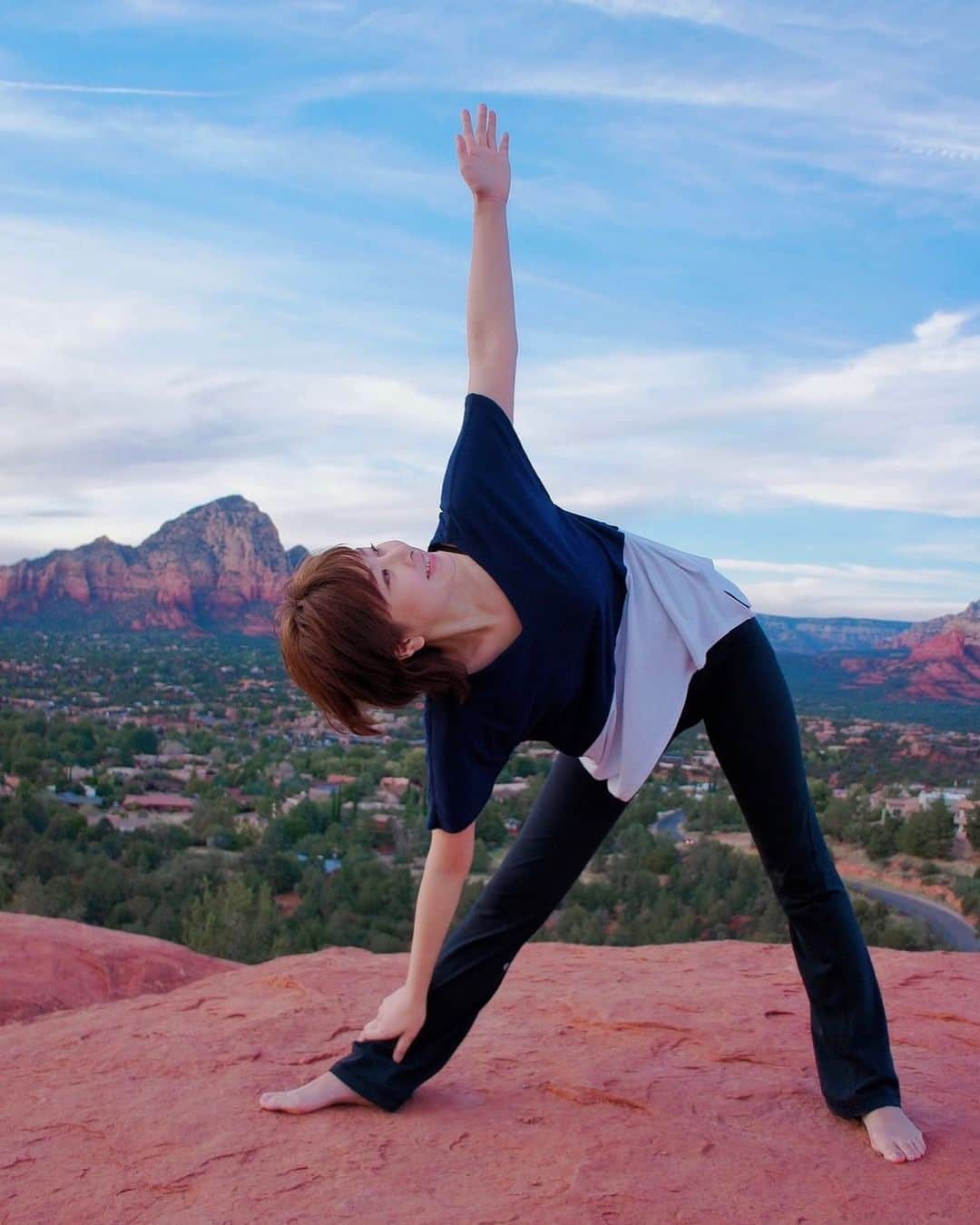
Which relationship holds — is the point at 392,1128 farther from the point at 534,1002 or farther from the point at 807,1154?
the point at 534,1002

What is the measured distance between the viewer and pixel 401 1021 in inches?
117

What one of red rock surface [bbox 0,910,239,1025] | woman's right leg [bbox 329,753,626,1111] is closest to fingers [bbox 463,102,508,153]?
woman's right leg [bbox 329,753,626,1111]

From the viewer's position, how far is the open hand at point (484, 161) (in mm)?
2797

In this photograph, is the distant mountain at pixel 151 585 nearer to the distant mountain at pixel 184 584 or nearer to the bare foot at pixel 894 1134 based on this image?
the distant mountain at pixel 184 584

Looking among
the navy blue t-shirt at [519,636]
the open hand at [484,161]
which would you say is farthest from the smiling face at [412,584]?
the open hand at [484,161]

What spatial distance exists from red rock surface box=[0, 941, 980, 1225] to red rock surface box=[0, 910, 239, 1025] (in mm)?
545

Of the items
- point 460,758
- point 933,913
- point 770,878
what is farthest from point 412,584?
point 933,913

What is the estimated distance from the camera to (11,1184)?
2.68 meters

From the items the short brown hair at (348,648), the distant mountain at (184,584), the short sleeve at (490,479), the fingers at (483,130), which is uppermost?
the distant mountain at (184,584)

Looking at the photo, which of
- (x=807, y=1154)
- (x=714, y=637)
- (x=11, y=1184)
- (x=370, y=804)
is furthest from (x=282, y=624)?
(x=370, y=804)

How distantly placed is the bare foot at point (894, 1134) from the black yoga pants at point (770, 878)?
3 centimetres

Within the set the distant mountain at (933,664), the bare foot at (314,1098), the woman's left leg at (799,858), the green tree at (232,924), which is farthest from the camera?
the distant mountain at (933,664)

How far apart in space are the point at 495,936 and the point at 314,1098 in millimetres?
631

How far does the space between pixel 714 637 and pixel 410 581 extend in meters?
0.78
